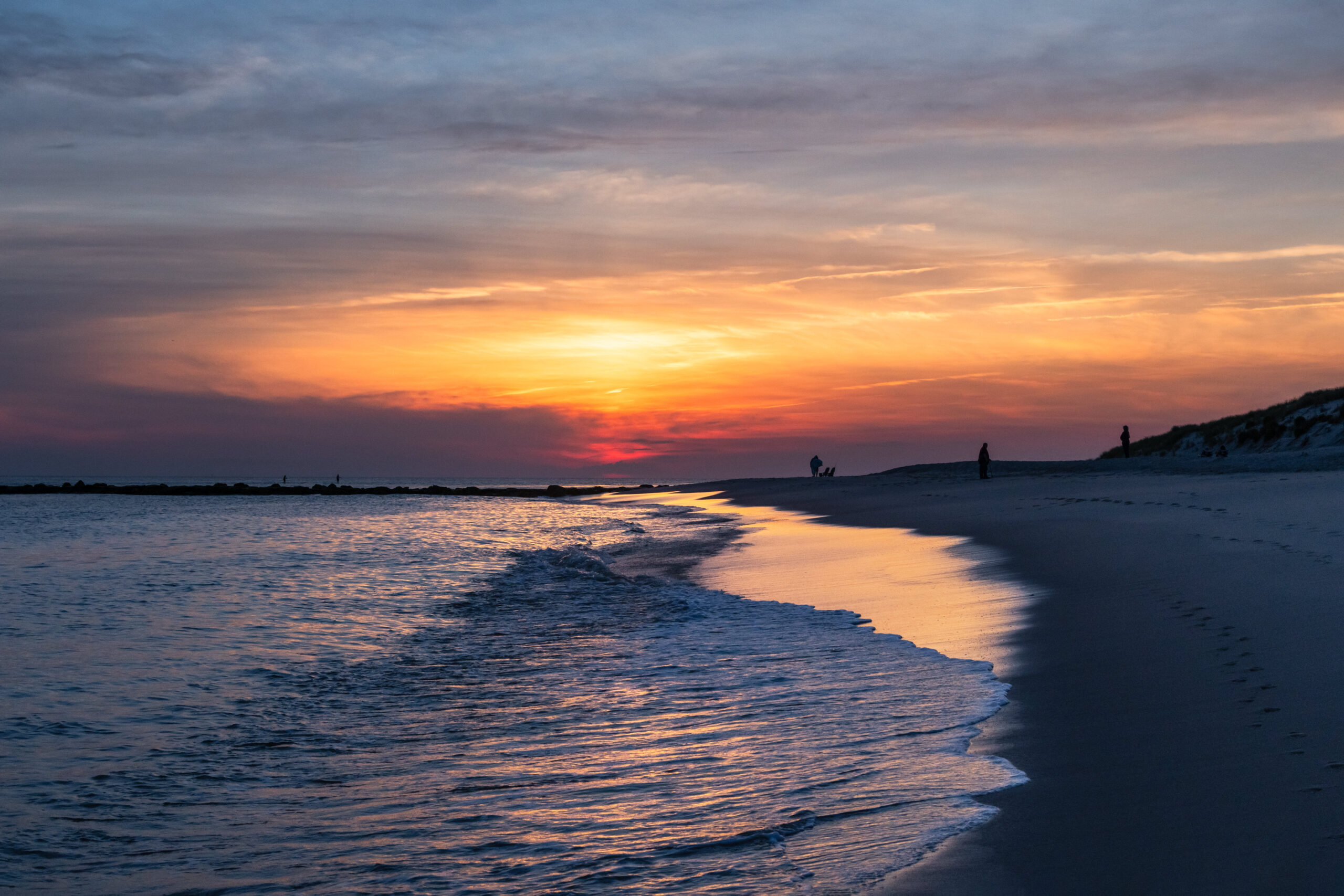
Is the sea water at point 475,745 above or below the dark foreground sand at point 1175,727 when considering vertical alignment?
below

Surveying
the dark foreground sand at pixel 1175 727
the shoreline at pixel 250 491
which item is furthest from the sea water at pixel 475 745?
the shoreline at pixel 250 491

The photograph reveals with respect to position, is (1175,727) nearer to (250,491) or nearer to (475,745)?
(475,745)

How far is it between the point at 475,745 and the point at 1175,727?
14.8 ft

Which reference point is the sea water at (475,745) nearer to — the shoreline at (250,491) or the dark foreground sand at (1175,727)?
the dark foreground sand at (1175,727)

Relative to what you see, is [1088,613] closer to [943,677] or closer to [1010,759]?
[943,677]

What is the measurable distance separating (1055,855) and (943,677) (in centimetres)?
399

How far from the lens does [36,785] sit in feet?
20.1

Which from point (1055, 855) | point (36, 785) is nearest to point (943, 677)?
point (1055, 855)

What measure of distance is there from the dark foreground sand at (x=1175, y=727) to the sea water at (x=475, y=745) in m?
0.37

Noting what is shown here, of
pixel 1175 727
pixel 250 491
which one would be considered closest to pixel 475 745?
pixel 1175 727

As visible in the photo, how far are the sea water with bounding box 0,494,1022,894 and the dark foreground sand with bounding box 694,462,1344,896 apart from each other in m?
0.37

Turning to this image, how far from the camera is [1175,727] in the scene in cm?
571

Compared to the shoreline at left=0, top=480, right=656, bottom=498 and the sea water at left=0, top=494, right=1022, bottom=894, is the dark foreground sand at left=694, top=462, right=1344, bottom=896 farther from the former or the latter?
the shoreline at left=0, top=480, right=656, bottom=498

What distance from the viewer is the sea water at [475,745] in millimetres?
4625
